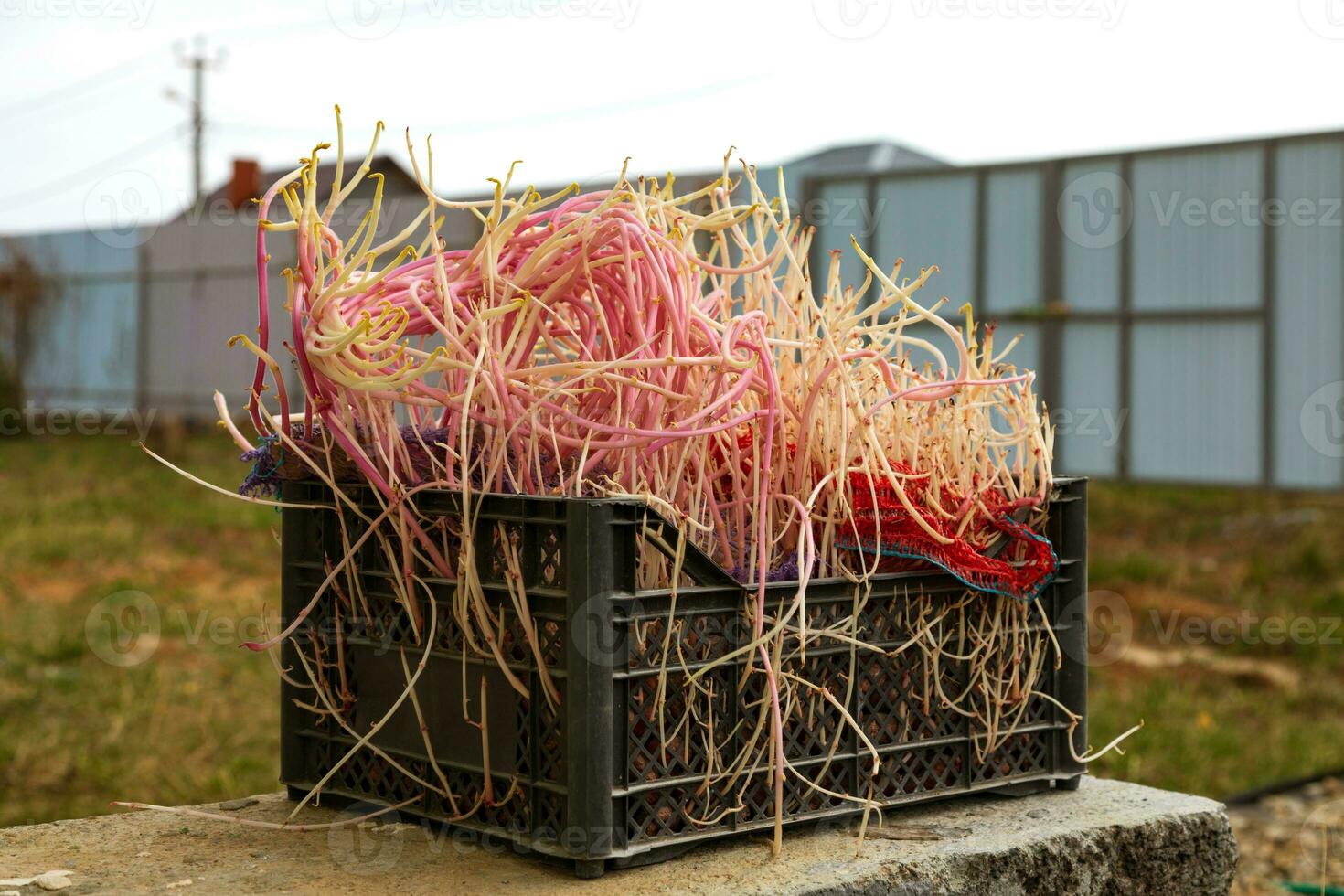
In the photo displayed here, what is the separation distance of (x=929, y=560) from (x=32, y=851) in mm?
1152

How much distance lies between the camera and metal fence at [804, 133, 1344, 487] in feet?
21.1

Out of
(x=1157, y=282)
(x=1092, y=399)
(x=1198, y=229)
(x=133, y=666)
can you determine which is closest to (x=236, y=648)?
(x=133, y=666)

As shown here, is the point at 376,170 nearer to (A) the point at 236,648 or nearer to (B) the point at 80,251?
(B) the point at 80,251

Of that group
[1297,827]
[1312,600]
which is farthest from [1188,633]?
[1297,827]

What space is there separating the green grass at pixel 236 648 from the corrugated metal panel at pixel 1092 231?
102 cm

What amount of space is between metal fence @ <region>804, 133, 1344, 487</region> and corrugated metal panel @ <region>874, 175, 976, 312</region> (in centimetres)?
1

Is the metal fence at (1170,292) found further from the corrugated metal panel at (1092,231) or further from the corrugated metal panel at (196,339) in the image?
the corrugated metal panel at (196,339)

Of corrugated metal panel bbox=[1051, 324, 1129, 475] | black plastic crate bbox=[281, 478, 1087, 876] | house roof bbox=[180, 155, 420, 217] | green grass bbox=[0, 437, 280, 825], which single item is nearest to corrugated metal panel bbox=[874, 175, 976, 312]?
corrugated metal panel bbox=[1051, 324, 1129, 475]

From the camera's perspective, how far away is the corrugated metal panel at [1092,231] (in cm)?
694

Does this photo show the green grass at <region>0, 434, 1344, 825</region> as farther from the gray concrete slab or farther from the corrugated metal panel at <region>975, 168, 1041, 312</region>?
the corrugated metal panel at <region>975, 168, 1041, 312</region>

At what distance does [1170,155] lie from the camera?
21.9ft

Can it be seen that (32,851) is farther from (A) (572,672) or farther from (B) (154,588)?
(B) (154,588)

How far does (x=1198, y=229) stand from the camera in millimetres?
6719

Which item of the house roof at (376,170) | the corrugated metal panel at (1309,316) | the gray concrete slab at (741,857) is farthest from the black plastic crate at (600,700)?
the house roof at (376,170)
